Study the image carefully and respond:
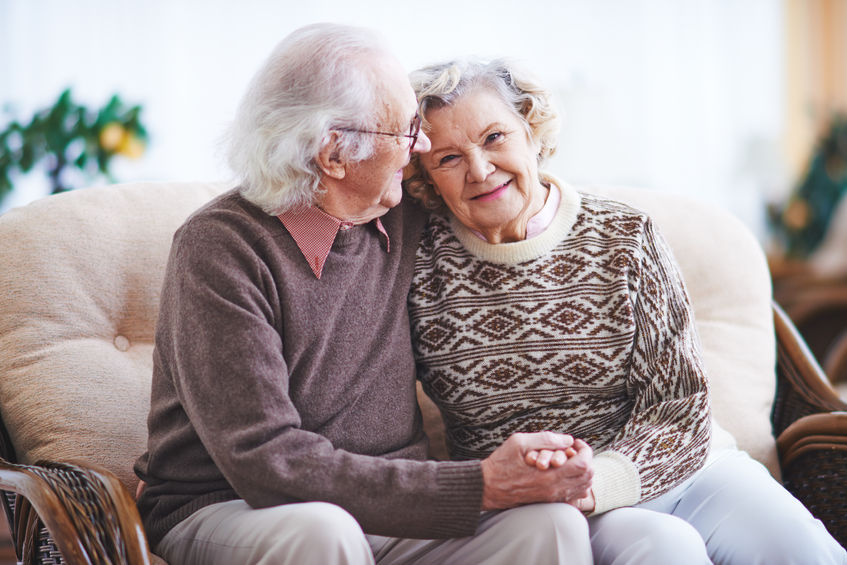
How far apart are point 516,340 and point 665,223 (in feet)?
1.85

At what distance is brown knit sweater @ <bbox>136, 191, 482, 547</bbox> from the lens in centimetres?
116

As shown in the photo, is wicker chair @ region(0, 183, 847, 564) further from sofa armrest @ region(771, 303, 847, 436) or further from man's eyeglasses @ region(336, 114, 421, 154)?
man's eyeglasses @ region(336, 114, 421, 154)

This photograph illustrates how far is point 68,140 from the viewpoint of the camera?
226 cm

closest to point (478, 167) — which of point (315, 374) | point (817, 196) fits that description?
point (315, 374)

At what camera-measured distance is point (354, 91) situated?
131 cm

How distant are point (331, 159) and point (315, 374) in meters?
0.35

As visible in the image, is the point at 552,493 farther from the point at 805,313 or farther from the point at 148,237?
the point at 805,313

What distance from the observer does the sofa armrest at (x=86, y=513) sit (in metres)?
1.12

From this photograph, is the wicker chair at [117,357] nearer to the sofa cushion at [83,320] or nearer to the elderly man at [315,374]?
the sofa cushion at [83,320]

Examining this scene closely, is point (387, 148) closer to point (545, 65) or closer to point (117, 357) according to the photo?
point (117, 357)

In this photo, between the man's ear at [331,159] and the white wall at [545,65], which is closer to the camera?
the man's ear at [331,159]

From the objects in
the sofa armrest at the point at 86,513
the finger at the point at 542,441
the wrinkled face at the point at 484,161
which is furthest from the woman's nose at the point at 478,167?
the sofa armrest at the point at 86,513

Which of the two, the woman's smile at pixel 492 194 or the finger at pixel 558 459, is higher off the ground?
the woman's smile at pixel 492 194

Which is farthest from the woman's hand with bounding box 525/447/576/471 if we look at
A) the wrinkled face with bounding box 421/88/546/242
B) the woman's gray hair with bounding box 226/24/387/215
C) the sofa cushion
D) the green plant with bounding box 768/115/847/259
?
the green plant with bounding box 768/115/847/259
